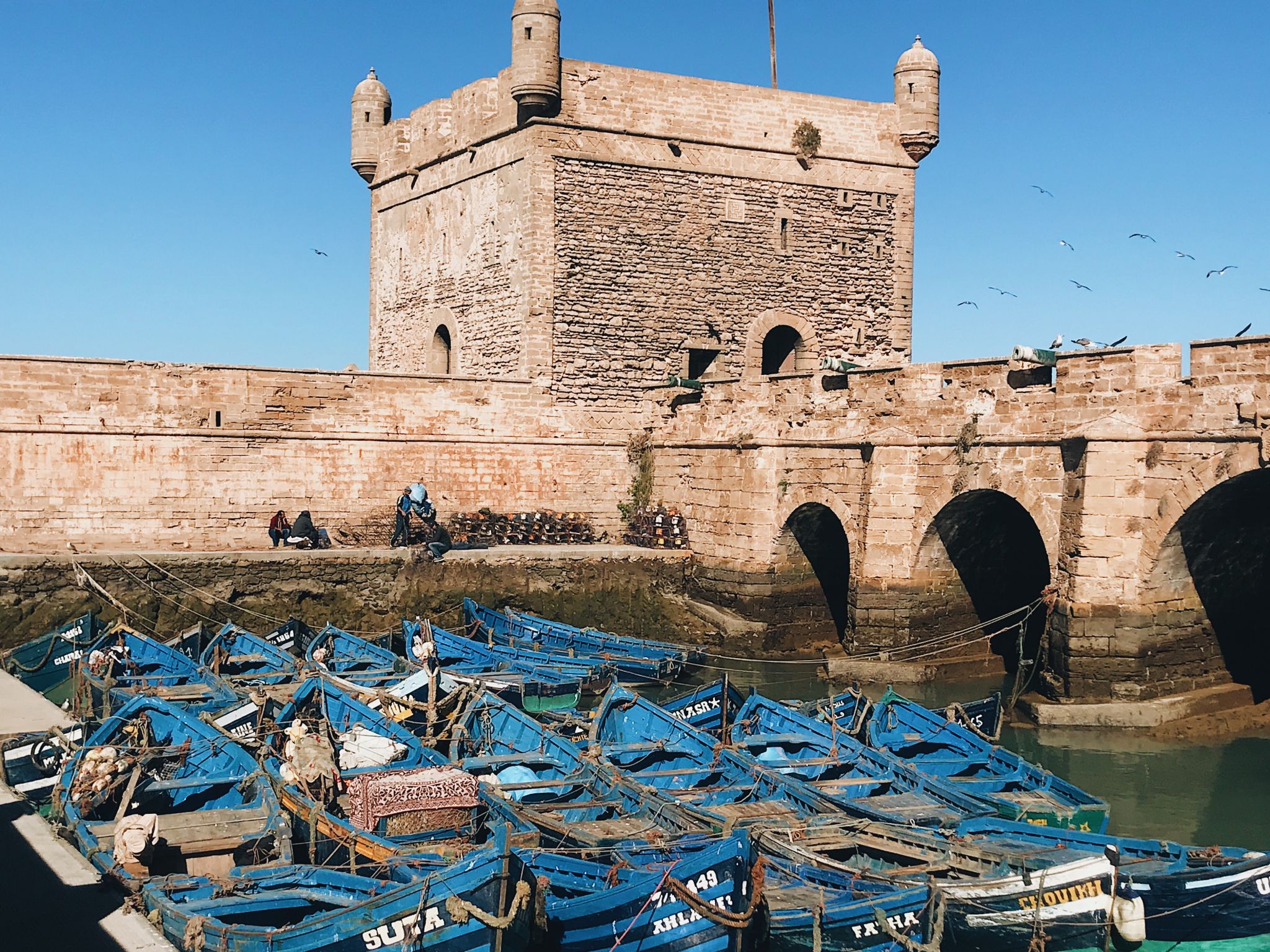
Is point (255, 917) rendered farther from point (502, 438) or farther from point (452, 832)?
point (502, 438)

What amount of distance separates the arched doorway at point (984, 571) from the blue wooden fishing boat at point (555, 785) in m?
8.55

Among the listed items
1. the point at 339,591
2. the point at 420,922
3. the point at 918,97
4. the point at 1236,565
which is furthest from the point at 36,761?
the point at 918,97

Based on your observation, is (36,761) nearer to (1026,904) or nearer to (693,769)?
(693,769)

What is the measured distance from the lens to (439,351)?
28.0 m

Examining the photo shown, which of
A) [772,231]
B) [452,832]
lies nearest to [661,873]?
[452,832]

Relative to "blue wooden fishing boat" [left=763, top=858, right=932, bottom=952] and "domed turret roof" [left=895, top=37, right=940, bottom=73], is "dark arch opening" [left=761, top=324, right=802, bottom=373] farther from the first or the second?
"blue wooden fishing boat" [left=763, top=858, right=932, bottom=952]

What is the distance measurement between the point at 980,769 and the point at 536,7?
16473 mm

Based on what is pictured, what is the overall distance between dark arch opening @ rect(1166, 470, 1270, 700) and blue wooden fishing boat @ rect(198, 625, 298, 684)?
38.2ft

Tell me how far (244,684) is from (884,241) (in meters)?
17.4

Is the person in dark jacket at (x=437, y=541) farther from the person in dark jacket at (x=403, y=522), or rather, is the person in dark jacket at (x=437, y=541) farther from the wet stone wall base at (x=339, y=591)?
the person in dark jacket at (x=403, y=522)

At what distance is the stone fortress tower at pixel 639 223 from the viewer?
2450 cm

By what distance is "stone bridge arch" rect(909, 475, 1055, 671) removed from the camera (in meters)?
19.6

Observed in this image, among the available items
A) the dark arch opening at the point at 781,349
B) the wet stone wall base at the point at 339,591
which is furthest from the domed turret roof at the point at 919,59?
the wet stone wall base at the point at 339,591

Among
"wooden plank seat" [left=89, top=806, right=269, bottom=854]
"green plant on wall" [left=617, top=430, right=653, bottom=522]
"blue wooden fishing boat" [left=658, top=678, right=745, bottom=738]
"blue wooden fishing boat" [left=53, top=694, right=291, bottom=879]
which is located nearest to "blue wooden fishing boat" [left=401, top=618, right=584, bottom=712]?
"blue wooden fishing boat" [left=658, top=678, right=745, bottom=738]
